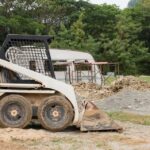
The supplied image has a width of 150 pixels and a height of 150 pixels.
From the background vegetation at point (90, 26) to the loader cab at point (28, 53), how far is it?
42.7 meters

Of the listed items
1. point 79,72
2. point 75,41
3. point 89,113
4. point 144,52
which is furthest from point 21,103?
point 144,52

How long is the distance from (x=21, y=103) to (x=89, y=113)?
150 cm

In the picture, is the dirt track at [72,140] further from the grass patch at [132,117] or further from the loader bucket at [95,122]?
the grass patch at [132,117]

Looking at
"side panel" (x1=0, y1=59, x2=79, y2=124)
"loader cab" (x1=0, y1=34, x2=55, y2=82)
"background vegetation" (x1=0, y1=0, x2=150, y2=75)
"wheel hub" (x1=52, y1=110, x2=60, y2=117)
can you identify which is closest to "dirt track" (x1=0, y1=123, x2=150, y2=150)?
"wheel hub" (x1=52, y1=110, x2=60, y2=117)

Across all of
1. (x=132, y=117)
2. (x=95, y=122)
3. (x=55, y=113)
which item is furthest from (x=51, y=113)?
(x=132, y=117)

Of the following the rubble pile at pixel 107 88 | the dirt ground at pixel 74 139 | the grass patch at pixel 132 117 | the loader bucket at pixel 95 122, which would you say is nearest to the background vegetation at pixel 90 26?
the rubble pile at pixel 107 88

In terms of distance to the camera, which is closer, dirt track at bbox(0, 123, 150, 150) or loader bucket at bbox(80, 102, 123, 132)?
dirt track at bbox(0, 123, 150, 150)

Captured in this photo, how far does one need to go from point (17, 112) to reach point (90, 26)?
53.1 m

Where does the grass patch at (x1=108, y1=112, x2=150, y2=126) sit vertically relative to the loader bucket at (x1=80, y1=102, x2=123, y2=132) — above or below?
below

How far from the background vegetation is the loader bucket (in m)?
43.4

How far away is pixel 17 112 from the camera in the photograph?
12.2m

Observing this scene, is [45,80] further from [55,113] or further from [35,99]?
[55,113]

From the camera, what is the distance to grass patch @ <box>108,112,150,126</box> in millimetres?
14664

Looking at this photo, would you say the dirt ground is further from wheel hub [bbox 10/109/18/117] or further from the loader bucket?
wheel hub [bbox 10/109/18/117]
